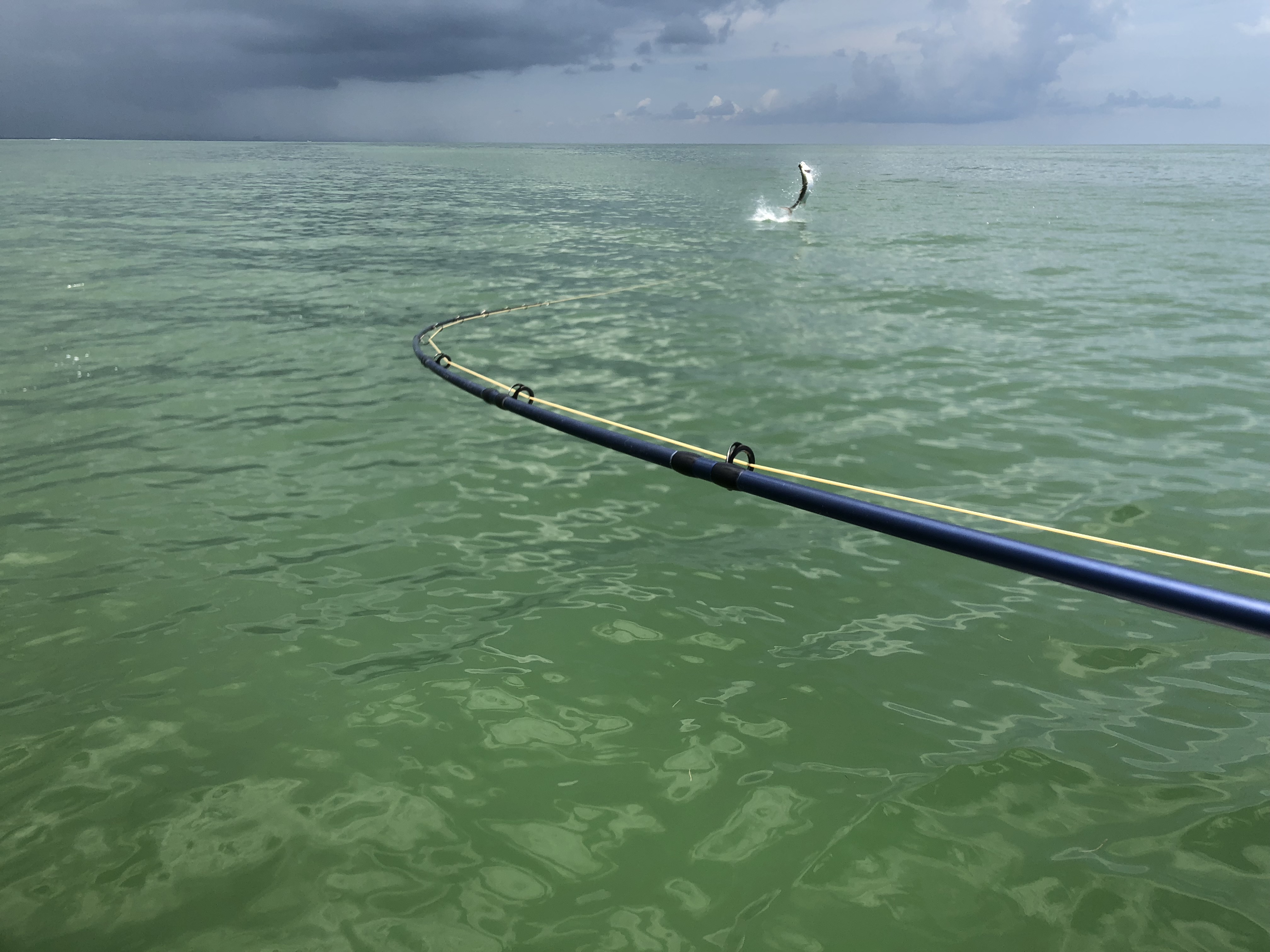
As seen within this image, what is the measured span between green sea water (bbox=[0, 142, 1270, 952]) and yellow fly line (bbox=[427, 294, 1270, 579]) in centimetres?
31

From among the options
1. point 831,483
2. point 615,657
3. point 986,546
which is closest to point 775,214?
point 831,483

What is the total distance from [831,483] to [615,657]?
1.97m

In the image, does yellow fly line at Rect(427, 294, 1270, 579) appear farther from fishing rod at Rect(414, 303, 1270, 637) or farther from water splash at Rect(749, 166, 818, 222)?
water splash at Rect(749, 166, 818, 222)

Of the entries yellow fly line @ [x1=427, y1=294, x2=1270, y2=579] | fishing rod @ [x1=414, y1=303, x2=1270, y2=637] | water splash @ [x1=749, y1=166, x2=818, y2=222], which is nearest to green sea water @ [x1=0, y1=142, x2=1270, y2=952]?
yellow fly line @ [x1=427, y1=294, x2=1270, y2=579]

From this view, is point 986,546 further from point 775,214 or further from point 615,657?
point 775,214

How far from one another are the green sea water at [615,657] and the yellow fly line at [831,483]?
12.3 inches

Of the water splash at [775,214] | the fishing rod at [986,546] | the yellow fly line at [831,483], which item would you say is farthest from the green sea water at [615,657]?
the water splash at [775,214]

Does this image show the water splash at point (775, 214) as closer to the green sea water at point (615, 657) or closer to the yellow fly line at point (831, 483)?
the yellow fly line at point (831, 483)

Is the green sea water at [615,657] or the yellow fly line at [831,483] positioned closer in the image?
the green sea water at [615,657]

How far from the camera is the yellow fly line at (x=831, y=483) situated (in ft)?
17.1

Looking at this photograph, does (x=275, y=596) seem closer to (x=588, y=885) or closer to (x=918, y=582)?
(x=588, y=885)

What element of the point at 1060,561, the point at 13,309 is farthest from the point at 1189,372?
the point at 13,309

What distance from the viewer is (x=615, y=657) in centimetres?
600

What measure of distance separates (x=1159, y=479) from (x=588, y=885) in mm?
7710
